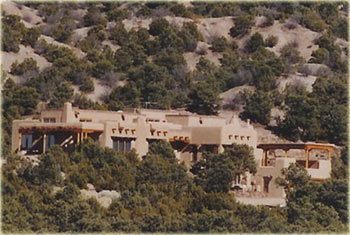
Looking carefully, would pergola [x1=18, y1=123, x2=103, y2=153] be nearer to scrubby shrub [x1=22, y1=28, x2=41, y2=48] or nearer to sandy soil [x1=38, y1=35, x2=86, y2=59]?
scrubby shrub [x1=22, y1=28, x2=41, y2=48]

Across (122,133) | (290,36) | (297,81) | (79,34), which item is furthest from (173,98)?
(290,36)

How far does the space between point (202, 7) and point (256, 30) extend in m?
6.67

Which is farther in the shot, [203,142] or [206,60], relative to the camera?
[206,60]

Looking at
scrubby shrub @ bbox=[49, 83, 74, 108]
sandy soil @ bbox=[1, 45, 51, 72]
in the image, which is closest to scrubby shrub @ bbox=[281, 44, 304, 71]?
sandy soil @ bbox=[1, 45, 51, 72]

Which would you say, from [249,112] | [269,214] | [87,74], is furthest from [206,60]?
[269,214]

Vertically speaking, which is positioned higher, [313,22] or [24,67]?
[313,22]

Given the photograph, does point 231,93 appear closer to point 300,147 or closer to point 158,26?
point 158,26

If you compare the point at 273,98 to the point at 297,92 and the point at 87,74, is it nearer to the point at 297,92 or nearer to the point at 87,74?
the point at 297,92

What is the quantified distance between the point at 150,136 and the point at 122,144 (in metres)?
0.82

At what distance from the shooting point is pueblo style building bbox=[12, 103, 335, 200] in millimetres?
37750

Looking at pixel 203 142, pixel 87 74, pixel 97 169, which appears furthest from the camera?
pixel 87 74

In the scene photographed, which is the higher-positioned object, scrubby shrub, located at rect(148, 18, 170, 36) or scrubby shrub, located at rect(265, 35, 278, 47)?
scrubby shrub, located at rect(148, 18, 170, 36)

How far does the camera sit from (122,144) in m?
38.6

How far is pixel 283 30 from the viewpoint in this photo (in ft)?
207
